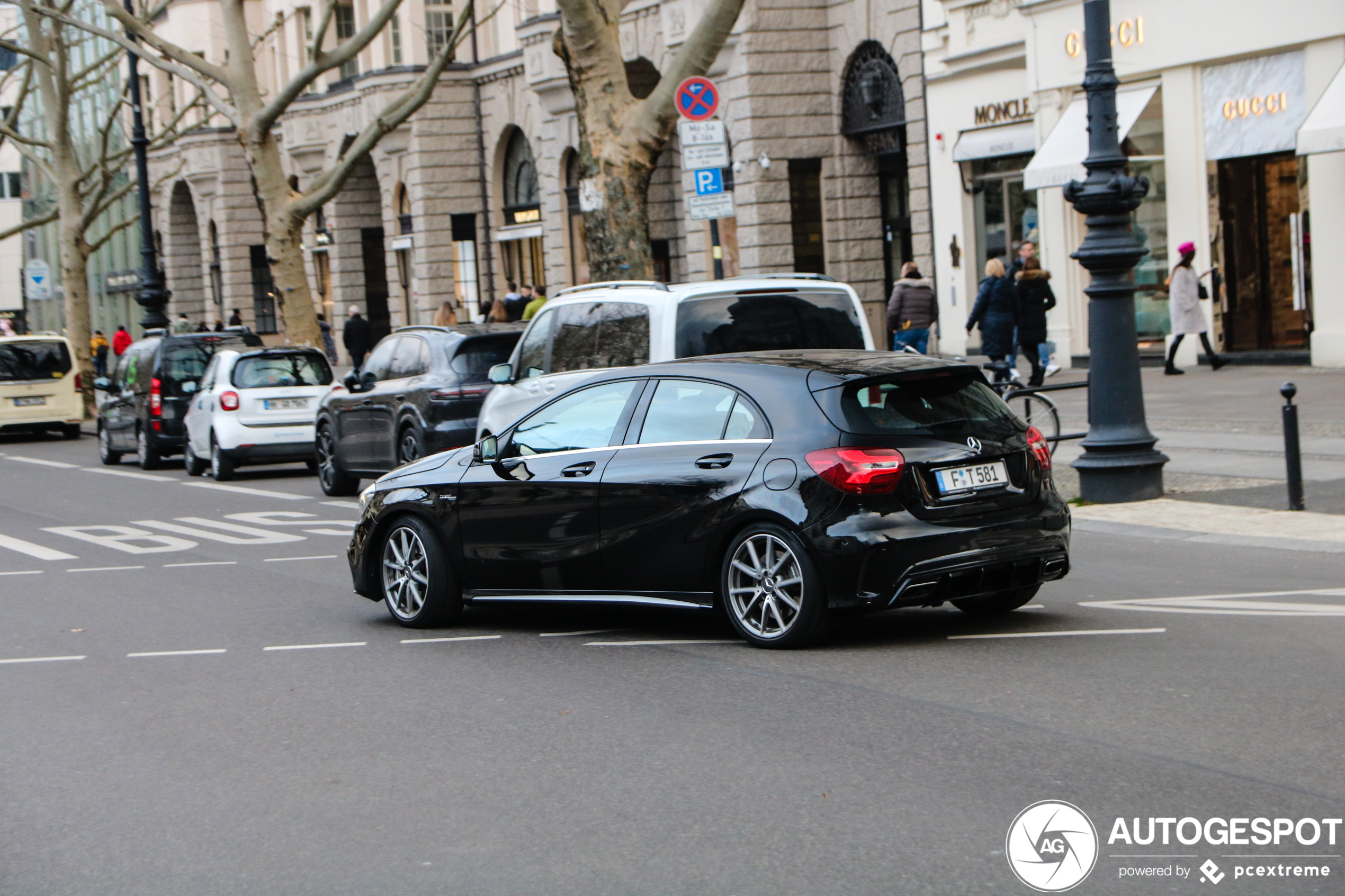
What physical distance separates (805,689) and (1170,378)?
56.9 feet

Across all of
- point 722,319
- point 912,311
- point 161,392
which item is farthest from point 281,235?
point 722,319

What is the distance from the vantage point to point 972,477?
7.98m

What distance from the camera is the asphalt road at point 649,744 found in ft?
16.4

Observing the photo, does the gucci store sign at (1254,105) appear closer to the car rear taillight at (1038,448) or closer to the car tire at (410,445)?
the car tire at (410,445)

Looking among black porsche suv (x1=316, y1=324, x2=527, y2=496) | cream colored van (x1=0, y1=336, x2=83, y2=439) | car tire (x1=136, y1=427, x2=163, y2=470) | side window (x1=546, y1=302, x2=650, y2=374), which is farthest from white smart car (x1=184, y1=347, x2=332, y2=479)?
cream colored van (x1=0, y1=336, x2=83, y2=439)

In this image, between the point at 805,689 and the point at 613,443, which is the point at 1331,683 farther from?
the point at 613,443

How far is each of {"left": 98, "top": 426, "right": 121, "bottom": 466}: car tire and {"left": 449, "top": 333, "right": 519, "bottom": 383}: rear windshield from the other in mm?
9862

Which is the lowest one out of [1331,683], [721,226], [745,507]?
[1331,683]

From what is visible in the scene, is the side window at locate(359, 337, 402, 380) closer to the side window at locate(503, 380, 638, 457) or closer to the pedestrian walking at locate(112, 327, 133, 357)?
the side window at locate(503, 380, 638, 457)

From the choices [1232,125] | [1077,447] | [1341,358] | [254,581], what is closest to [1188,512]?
[1077,447]

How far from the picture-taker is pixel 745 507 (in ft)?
26.1

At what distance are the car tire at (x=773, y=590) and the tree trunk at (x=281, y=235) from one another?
2358 centimetres

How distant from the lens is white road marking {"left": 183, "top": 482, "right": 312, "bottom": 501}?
18.0 metres
